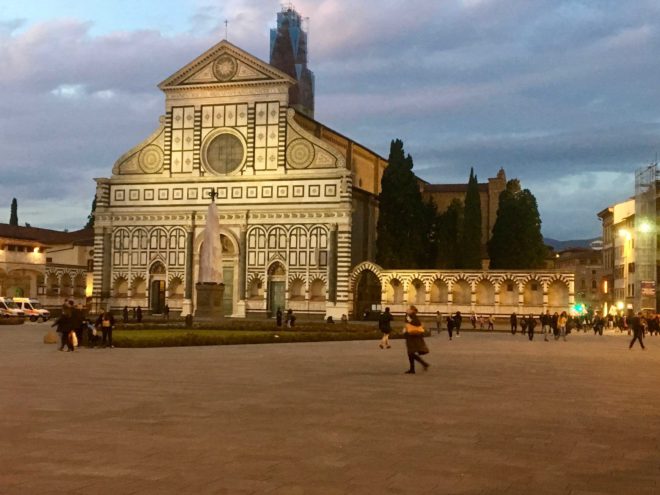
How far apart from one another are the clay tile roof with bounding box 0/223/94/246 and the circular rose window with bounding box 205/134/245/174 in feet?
78.5

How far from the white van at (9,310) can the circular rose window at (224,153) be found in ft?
55.4

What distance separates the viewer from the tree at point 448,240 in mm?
66500

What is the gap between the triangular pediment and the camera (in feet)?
198

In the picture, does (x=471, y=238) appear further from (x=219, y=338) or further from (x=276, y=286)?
(x=219, y=338)

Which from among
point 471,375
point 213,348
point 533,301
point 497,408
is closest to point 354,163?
point 533,301

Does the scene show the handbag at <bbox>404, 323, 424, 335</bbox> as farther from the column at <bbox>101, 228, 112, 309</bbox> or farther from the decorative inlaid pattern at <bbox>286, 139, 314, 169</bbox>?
the column at <bbox>101, 228, 112, 309</bbox>

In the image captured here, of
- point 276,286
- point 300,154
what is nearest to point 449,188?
point 300,154

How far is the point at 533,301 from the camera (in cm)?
5800

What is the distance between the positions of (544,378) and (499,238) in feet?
169

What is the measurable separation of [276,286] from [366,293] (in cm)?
651

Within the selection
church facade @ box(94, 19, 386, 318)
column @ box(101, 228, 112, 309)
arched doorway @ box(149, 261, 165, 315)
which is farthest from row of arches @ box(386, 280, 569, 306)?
column @ box(101, 228, 112, 309)

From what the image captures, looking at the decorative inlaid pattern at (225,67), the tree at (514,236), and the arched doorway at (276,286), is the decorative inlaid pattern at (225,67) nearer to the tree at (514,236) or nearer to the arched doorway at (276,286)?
the arched doorway at (276,286)

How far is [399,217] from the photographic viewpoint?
201 ft

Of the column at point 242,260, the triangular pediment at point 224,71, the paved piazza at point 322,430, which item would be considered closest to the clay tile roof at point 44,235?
the triangular pediment at point 224,71
